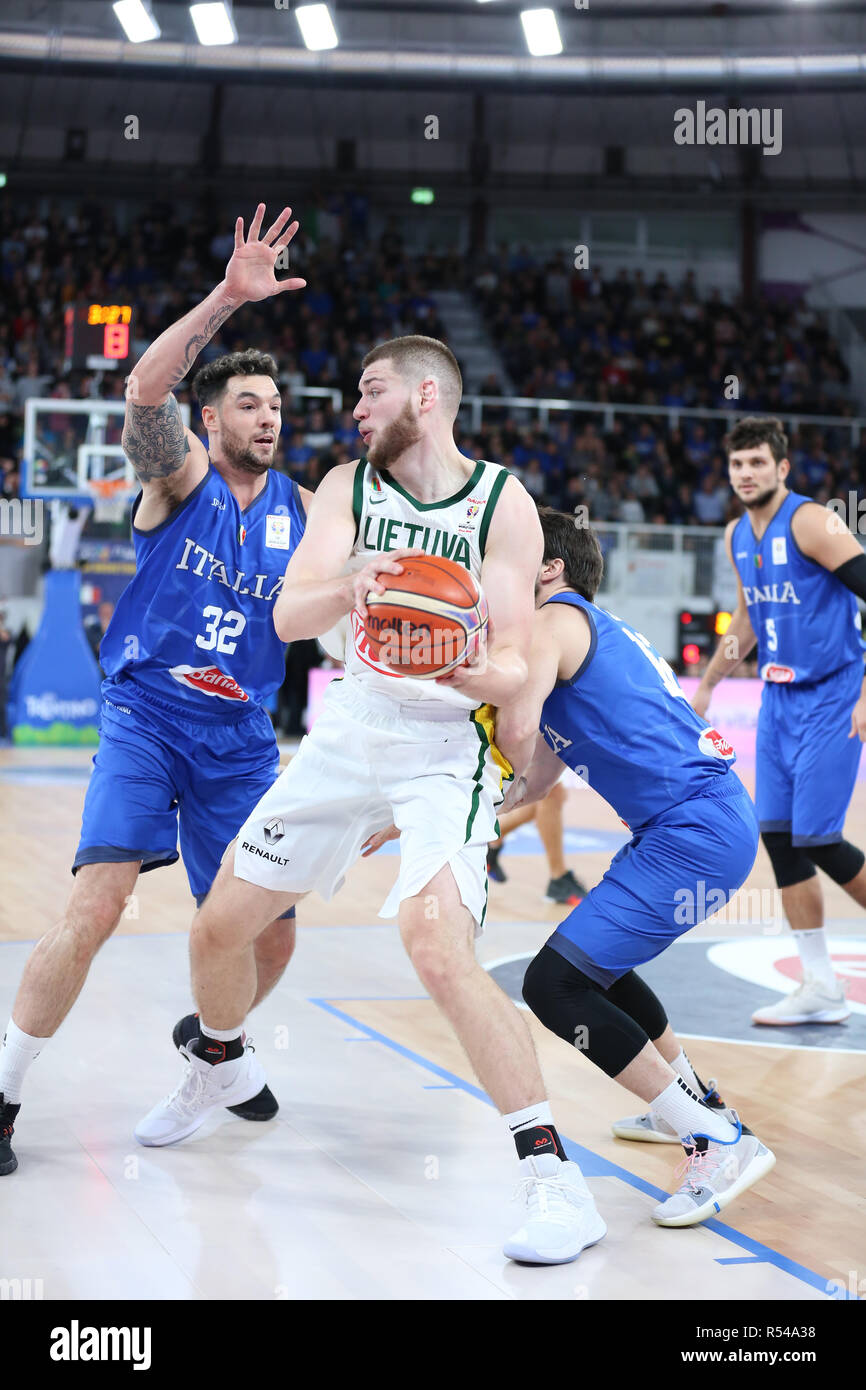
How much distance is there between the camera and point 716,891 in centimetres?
381

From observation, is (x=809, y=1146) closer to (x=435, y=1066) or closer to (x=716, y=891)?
(x=716, y=891)

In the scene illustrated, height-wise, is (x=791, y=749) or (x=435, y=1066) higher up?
(x=791, y=749)

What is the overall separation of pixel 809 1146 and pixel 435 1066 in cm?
134

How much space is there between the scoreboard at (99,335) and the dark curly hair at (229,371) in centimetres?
1107

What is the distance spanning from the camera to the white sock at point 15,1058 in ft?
12.7

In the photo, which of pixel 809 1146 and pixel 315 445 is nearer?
pixel 809 1146

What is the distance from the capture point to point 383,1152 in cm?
403

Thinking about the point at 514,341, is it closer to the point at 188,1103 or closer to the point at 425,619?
the point at 188,1103

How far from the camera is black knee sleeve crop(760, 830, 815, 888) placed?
5.62 meters

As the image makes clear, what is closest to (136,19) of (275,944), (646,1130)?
(275,944)

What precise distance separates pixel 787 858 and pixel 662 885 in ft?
6.93

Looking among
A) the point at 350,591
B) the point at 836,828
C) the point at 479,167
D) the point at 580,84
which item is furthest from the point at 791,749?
the point at 479,167

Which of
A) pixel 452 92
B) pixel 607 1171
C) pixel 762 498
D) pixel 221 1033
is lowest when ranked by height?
pixel 607 1171

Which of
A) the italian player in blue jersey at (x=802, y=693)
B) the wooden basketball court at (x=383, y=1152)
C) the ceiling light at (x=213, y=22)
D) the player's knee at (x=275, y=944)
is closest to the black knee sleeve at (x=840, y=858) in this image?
the italian player in blue jersey at (x=802, y=693)
